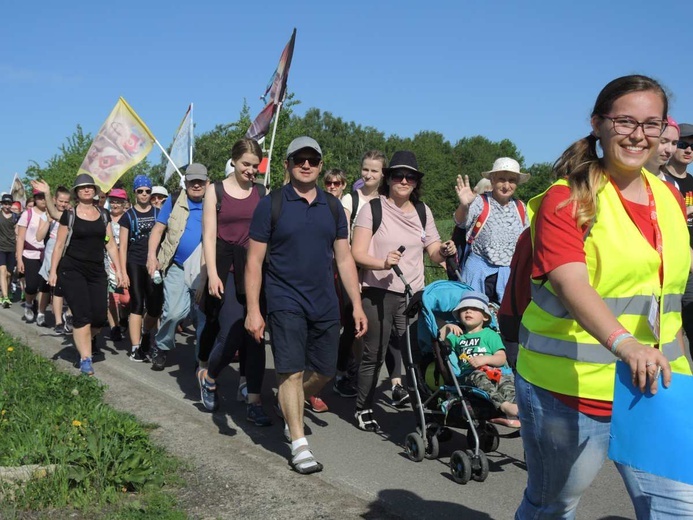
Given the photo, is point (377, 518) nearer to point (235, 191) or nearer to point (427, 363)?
point (427, 363)

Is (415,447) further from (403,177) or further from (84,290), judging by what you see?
(84,290)

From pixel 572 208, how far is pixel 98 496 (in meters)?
2.99

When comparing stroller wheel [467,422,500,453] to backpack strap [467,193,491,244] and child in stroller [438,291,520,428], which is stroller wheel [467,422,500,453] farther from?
backpack strap [467,193,491,244]

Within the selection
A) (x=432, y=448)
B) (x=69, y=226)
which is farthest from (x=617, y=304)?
(x=69, y=226)

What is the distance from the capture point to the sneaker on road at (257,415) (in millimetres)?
6215

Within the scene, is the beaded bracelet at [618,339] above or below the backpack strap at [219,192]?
below

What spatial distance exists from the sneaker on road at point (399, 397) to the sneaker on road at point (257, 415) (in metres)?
1.19

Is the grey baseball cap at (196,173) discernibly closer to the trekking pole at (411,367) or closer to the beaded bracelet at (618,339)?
the trekking pole at (411,367)

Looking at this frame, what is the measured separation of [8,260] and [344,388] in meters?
9.31

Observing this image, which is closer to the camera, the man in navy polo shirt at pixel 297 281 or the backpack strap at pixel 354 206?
the man in navy polo shirt at pixel 297 281

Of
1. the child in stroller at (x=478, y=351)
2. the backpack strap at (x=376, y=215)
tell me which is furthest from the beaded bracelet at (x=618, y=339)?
the backpack strap at (x=376, y=215)

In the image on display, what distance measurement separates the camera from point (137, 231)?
30.8 ft

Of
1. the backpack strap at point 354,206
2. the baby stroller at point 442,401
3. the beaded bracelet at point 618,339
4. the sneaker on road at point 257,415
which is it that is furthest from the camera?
the backpack strap at point 354,206

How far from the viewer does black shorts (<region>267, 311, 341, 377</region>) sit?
5.16 meters
